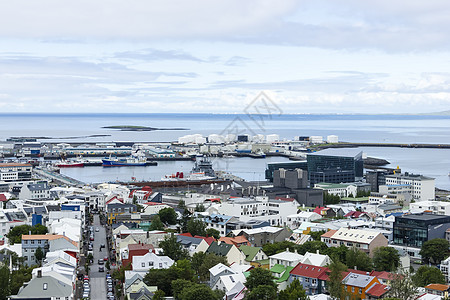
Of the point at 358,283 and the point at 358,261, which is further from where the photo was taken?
the point at 358,261

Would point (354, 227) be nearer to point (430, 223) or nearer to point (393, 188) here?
point (430, 223)

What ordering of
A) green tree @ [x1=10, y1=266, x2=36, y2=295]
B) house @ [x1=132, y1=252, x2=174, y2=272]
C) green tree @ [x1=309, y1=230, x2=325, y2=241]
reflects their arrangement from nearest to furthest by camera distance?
green tree @ [x1=10, y1=266, x2=36, y2=295] → house @ [x1=132, y1=252, x2=174, y2=272] → green tree @ [x1=309, y1=230, x2=325, y2=241]

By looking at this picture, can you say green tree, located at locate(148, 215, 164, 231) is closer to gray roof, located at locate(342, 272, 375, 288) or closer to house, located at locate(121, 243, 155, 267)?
house, located at locate(121, 243, 155, 267)

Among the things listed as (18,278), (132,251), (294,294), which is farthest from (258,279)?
(18,278)

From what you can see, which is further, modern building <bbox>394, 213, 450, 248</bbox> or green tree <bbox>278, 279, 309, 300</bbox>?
modern building <bbox>394, 213, 450, 248</bbox>

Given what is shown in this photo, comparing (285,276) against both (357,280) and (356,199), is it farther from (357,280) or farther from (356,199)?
(356,199)

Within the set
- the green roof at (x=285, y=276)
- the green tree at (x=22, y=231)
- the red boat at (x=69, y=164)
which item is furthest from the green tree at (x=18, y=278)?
the red boat at (x=69, y=164)

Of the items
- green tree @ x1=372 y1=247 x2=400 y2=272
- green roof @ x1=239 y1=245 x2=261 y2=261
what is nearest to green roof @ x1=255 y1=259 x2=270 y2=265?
green roof @ x1=239 y1=245 x2=261 y2=261
